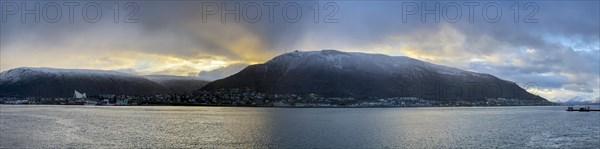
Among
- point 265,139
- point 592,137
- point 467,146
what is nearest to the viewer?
point 467,146

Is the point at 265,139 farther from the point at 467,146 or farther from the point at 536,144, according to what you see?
the point at 536,144

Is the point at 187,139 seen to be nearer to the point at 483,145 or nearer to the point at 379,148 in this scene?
the point at 379,148

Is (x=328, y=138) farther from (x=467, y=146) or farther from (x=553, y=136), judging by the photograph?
(x=553, y=136)

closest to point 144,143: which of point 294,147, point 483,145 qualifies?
point 294,147

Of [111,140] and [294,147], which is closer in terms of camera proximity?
[294,147]

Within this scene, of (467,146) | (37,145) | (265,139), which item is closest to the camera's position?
(37,145)

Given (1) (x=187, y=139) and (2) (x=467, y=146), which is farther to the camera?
(1) (x=187, y=139)

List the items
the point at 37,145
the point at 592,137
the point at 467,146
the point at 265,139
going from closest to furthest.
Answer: the point at 37,145
the point at 467,146
the point at 265,139
the point at 592,137

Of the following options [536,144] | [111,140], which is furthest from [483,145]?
[111,140]
